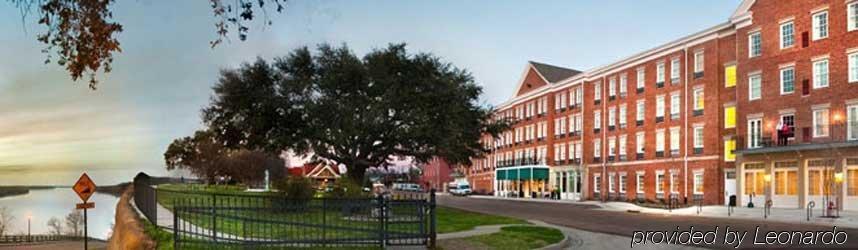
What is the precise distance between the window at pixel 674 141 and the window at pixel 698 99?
9.66 ft

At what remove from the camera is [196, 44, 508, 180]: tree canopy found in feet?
107

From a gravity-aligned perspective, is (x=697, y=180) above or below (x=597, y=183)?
above

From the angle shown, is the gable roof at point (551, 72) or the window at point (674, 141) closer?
the window at point (674, 141)

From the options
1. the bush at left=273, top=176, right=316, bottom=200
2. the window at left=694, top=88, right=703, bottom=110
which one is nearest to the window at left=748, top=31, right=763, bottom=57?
the window at left=694, top=88, right=703, bottom=110

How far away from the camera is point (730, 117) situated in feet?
160

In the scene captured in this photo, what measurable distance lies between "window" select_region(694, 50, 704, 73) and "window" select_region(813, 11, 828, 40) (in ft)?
36.2

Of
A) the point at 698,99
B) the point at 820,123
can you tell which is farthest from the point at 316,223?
the point at 698,99

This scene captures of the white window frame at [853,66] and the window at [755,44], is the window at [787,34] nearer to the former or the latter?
the window at [755,44]

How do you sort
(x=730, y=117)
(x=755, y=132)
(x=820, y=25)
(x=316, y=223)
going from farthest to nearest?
(x=730, y=117) < (x=755, y=132) < (x=820, y=25) < (x=316, y=223)

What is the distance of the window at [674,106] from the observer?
180ft

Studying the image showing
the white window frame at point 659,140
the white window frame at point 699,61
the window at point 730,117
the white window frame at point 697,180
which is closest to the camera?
the window at point 730,117

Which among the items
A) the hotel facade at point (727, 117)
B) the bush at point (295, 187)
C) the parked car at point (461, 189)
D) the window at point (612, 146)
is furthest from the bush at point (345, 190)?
the parked car at point (461, 189)

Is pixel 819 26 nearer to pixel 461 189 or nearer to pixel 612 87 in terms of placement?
pixel 612 87

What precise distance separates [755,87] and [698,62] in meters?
7.06
